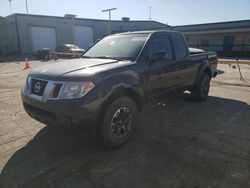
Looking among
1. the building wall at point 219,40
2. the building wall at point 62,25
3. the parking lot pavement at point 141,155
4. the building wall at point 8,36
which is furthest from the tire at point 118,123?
the building wall at point 8,36

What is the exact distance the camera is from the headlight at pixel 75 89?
3286 mm

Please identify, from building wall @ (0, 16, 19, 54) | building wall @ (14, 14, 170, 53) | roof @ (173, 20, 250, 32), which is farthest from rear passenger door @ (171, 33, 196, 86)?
building wall @ (0, 16, 19, 54)

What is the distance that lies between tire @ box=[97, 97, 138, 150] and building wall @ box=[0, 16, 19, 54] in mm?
32473

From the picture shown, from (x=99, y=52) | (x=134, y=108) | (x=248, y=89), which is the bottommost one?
Result: (x=248, y=89)

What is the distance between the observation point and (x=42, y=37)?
33.7m

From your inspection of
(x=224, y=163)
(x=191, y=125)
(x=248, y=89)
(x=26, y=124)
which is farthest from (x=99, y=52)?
(x=248, y=89)

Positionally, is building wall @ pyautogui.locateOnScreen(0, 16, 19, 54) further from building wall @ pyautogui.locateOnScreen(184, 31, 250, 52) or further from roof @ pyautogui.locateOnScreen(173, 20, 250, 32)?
building wall @ pyautogui.locateOnScreen(184, 31, 250, 52)

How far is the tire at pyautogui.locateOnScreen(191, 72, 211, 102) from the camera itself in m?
6.56

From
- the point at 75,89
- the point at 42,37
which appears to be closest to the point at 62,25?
the point at 42,37

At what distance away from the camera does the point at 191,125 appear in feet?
16.2

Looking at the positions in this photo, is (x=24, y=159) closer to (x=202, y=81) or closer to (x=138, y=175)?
(x=138, y=175)

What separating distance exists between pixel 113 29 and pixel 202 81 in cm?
3746

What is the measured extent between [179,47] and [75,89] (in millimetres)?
3161

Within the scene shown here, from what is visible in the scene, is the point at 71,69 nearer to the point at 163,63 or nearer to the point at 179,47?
the point at 163,63
